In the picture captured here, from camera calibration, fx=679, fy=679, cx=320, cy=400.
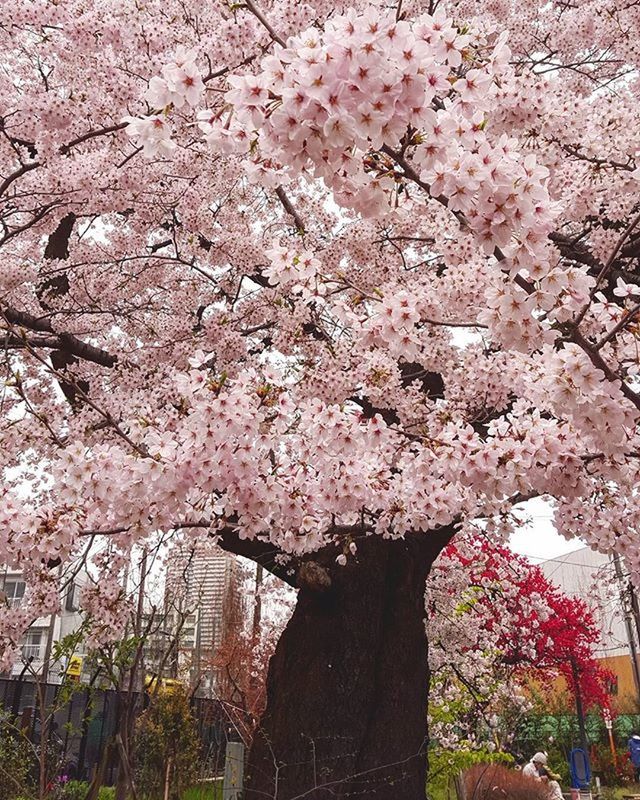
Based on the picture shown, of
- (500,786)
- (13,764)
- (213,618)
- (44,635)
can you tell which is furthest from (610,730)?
(44,635)

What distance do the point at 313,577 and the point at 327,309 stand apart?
9.68ft

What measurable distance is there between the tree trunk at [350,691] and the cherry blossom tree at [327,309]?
0.02 metres

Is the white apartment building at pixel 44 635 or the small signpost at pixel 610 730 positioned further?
the small signpost at pixel 610 730

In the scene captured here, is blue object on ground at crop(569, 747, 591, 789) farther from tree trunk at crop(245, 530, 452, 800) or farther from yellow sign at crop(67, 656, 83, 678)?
yellow sign at crop(67, 656, 83, 678)

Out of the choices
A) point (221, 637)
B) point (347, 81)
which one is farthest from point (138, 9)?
point (221, 637)

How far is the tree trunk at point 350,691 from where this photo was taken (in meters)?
Result: 5.17

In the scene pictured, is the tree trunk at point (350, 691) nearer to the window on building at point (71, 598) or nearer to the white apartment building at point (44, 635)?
the white apartment building at point (44, 635)

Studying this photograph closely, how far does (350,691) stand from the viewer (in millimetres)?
5418

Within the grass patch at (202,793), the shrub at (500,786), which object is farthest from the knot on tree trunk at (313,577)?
the shrub at (500,786)

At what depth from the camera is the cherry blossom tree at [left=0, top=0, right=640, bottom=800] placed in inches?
75.5

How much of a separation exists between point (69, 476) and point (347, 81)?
2.28 meters

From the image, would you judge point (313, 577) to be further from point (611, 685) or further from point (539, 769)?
point (611, 685)

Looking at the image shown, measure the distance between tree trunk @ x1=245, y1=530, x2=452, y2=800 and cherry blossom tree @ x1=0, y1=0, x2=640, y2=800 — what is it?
0.08 ft

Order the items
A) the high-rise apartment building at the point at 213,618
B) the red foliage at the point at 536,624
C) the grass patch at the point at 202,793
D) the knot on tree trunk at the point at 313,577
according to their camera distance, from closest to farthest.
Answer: the knot on tree trunk at the point at 313,577
the grass patch at the point at 202,793
the red foliage at the point at 536,624
the high-rise apartment building at the point at 213,618
